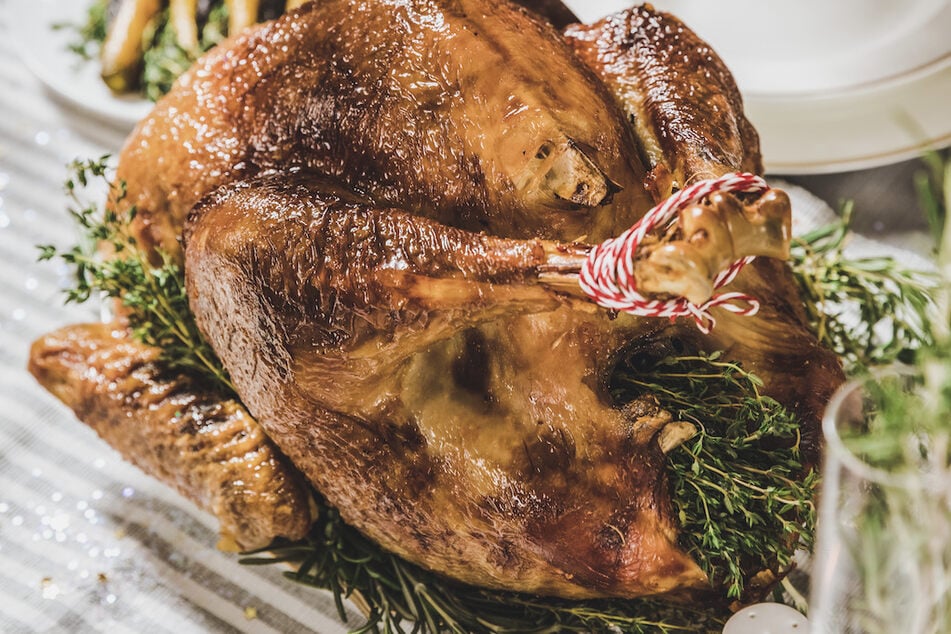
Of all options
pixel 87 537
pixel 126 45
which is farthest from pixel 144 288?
A: pixel 126 45

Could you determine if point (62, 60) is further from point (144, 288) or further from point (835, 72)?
point (835, 72)

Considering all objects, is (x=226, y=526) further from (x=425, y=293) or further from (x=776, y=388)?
(x=776, y=388)

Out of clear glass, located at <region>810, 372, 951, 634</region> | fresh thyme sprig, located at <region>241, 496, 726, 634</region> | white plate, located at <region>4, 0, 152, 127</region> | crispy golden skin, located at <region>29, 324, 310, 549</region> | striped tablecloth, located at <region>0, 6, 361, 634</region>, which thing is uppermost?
clear glass, located at <region>810, 372, 951, 634</region>

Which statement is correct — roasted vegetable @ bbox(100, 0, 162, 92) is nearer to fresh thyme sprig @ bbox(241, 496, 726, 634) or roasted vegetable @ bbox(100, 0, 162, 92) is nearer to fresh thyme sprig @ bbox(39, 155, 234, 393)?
fresh thyme sprig @ bbox(39, 155, 234, 393)

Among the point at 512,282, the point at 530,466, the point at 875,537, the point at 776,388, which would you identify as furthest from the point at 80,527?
the point at 875,537

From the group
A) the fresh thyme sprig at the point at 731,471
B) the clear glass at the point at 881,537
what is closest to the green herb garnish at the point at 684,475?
the fresh thyme sprig at the point at 731,471

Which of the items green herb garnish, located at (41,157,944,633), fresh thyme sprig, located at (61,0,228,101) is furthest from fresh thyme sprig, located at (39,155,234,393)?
fresh thyme sprig, located at (61,0,228,101)

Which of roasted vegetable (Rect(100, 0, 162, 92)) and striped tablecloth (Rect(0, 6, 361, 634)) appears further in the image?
roasted vegetable (Rect(100, 0, 162, 92))
